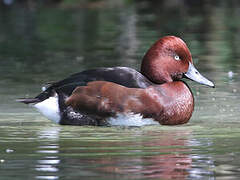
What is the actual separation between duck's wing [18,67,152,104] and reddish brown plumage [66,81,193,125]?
6 cm

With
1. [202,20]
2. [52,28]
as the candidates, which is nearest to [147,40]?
[52,28]

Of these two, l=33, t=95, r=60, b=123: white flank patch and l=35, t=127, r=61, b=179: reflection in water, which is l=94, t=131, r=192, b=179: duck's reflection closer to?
l=35, t=127, r=61, b=179: reflection in water

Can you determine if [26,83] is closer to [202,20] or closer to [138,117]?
[138,117]

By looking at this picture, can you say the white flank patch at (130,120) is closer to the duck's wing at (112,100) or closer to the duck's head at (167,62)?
the duck's wing at (112,100)

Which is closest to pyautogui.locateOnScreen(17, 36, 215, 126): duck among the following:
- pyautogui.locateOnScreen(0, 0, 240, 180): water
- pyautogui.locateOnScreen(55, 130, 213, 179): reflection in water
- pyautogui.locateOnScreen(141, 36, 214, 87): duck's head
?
pyautogui.locateOnScreen(141, 36, 214, 87): duck's head

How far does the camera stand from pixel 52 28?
67.9ft

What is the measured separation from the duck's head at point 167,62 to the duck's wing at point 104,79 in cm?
16

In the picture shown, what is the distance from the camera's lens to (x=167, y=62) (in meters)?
9.11

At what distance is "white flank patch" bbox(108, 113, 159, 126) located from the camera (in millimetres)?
8664

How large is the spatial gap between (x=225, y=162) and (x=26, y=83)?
5231mm

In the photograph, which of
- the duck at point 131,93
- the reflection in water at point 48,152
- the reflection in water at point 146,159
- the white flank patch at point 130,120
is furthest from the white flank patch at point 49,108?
the reflection in water at point 146,159

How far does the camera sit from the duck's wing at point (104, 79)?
8.79m

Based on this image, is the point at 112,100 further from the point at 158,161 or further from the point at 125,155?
the point at 158,161

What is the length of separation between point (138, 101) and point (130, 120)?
19 cm
